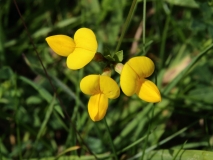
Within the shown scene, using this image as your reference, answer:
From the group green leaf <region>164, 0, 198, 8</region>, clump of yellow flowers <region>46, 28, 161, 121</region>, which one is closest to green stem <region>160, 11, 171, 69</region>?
green leaf <region>164, 0, 198, 8</region>

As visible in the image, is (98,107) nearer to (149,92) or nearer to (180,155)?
(149,92)

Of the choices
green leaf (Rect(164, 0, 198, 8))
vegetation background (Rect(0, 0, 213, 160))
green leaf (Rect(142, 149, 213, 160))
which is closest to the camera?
green leaf (Rect(142, 149, 213, 160))

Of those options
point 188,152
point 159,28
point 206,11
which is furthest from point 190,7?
point 188,152

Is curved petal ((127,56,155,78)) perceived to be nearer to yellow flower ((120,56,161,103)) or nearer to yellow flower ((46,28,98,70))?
yellow flower ((120,56,161,103))

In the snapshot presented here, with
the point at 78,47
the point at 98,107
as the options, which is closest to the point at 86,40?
the point at 78,47

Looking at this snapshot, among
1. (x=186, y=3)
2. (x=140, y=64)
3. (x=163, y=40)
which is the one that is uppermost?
(x=140, y=64)

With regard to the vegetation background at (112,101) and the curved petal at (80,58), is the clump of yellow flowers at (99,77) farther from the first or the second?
the vegetation background at (112,101)

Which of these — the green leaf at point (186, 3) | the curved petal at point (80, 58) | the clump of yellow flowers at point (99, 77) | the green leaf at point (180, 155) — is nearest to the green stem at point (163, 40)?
the green leaf at point (186, 3)
